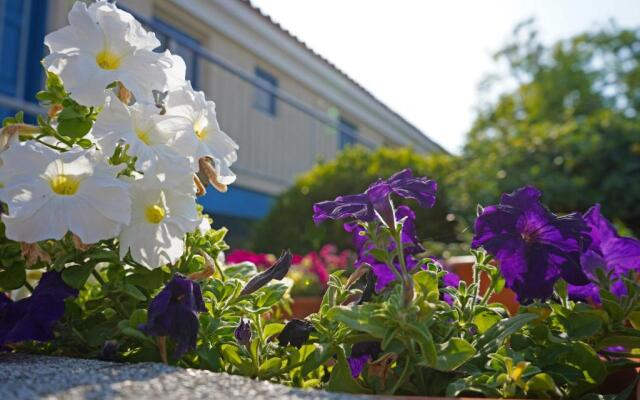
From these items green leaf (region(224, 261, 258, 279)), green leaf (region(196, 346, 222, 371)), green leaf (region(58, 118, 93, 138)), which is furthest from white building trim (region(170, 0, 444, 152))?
green leaf (region(196, 346, 222, 371))

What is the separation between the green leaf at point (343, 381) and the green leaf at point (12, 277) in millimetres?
562

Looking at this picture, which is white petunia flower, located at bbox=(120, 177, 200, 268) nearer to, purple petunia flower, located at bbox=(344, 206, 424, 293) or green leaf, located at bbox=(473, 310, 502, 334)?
purple petunia flower, located at bbox=(344, 206, 424, 293)

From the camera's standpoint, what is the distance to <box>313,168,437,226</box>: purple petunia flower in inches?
36.4

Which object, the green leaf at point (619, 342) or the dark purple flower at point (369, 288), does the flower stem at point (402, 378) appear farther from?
the green leaf at point (619, 342)

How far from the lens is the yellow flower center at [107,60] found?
1.04m


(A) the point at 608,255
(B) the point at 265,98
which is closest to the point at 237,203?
(B) the point at 265,98

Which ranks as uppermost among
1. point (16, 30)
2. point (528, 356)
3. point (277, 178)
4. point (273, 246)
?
point (16, 30)

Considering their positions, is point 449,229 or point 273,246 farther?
Result: point 273,246

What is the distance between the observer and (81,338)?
1.04 m

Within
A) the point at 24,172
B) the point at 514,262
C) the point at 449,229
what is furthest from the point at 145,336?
the point at 449,229

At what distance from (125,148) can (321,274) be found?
254cm

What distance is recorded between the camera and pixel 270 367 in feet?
2.98

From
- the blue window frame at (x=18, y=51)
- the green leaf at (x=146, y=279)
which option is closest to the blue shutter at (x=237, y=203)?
the blue window frame at (x=18, y=51)

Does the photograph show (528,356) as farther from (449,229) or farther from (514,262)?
(449,229)
